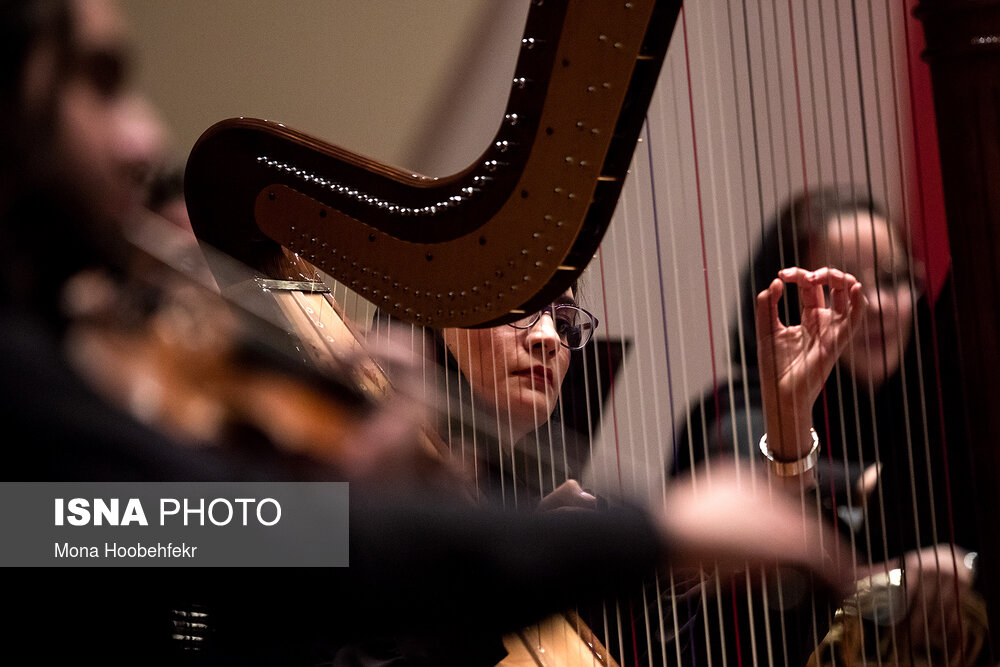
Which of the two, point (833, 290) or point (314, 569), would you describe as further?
point (833, 290)

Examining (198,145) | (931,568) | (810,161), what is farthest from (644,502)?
(810,161)

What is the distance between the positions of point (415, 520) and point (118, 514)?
167mm

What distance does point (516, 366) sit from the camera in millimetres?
1335

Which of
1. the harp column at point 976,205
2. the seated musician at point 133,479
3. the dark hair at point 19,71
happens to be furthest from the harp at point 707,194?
the dark hair at point 19,71

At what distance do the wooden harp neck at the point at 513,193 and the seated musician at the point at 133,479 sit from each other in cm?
30

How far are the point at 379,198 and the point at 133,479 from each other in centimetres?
51

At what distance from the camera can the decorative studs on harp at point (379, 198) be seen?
2.87ft

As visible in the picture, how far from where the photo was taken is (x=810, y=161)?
81.9 inches

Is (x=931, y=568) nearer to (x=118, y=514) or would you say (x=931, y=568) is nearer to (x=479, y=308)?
(x=479, y=308)

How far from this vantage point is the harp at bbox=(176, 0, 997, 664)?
0.84 meters

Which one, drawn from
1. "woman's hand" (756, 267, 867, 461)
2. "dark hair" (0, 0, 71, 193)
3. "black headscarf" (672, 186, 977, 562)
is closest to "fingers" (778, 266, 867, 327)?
"woman's hand" (756, 267, 867, 461)

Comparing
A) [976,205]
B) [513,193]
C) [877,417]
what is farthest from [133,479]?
[877,417]

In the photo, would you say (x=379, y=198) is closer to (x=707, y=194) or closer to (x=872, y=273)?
(x=872, y=273)

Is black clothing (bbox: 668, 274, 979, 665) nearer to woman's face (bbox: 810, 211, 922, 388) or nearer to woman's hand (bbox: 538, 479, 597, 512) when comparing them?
woman's face (bbox: 810, 211, 922, 388)
